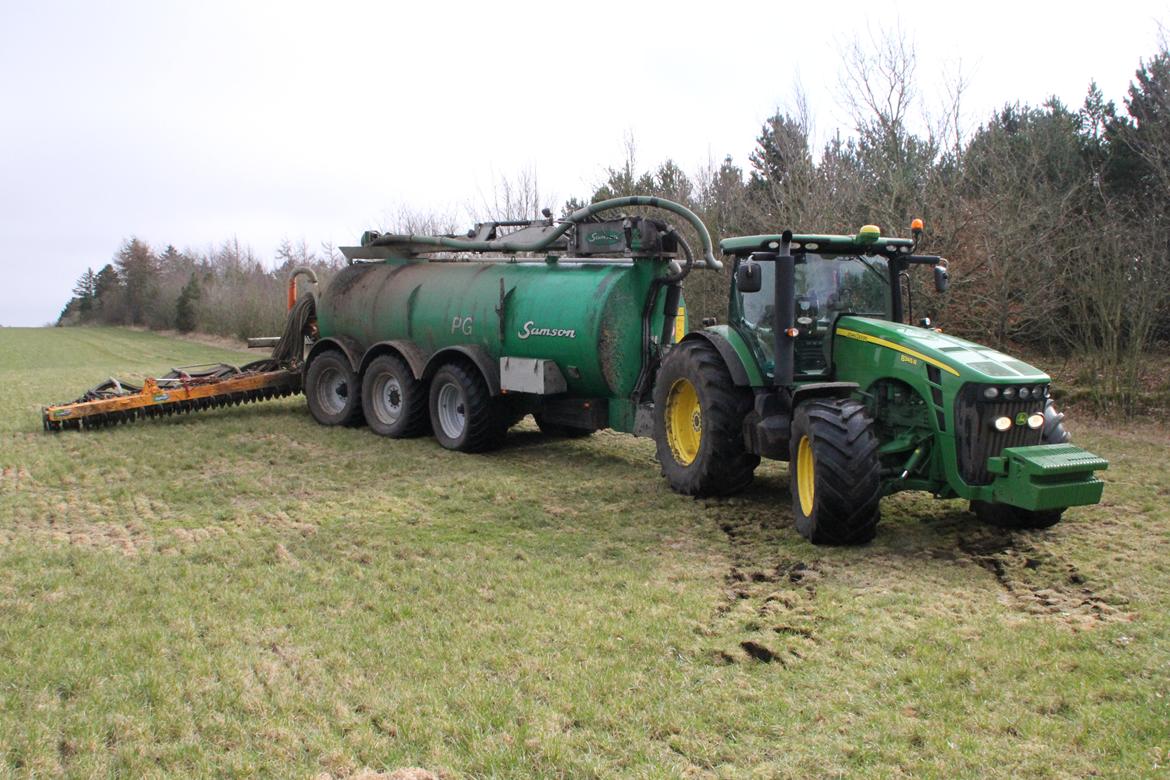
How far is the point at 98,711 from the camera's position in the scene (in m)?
Result: 4.27

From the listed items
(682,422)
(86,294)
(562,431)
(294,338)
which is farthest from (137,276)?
(682,422)

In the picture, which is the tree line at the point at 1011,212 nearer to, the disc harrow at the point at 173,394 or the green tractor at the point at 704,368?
the green tractor at the point at 704,368

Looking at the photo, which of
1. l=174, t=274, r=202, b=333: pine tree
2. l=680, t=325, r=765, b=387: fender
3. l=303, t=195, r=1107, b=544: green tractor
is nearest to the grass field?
l=303, t=195, r=1107, b=544: green tractor

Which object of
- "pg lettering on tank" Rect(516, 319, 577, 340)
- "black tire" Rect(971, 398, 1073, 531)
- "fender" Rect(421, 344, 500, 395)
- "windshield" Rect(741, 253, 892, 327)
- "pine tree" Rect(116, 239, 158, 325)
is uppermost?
"pine tree" Rect(116, 239, 158, 325)

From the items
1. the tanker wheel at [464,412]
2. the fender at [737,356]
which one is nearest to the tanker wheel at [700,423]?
the fender at [737,356]

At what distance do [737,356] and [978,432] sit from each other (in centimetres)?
214

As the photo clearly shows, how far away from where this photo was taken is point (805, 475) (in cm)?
704

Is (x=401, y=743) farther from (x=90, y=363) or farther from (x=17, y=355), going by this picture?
(x=17, y=355)

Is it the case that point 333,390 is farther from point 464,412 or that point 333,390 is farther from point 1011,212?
point 1011,212

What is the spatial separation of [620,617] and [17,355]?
34.9m

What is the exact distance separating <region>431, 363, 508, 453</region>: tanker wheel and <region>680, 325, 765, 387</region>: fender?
330 cm

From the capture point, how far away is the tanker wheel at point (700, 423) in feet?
26.0

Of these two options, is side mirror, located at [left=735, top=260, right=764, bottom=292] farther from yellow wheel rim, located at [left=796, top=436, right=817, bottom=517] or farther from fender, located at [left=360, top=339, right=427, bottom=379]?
fender, located at [left=360, top=339, right=427, bottom=379]

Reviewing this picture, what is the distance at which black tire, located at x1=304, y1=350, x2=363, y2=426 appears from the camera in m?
12.5
